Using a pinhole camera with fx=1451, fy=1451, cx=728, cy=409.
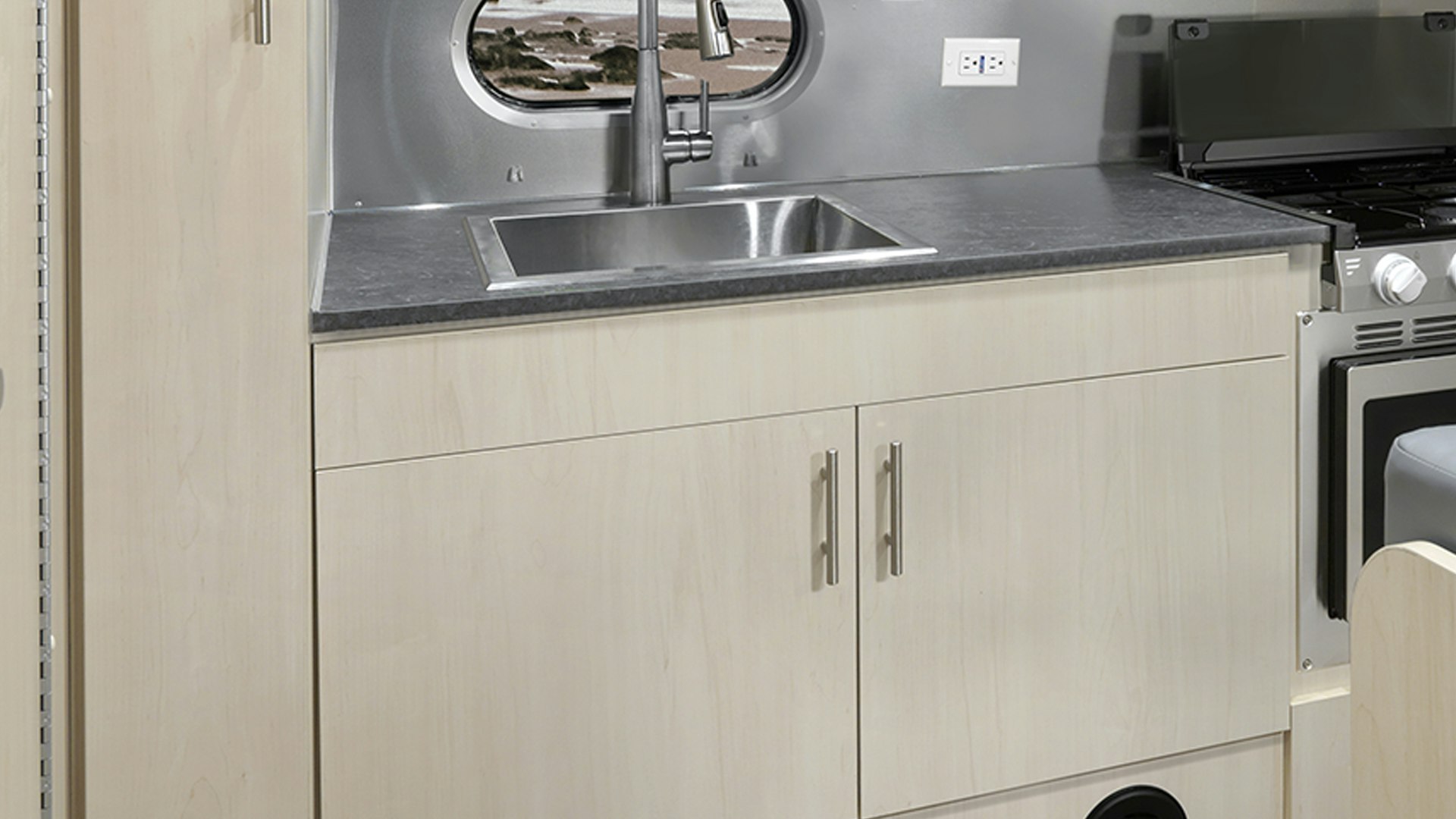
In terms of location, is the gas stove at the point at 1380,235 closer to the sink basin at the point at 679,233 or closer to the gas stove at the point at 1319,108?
the gas stove at the point at 1319,108

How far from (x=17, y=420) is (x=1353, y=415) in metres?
1.61

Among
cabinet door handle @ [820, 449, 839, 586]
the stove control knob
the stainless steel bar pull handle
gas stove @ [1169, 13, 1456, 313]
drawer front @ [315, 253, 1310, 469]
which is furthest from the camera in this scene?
gas stove @ [1169, 13, 1456, 313]

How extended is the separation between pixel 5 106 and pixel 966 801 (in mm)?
1428

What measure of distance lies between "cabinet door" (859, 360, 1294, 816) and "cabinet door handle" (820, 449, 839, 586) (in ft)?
0.13

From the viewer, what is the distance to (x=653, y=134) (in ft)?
7.00

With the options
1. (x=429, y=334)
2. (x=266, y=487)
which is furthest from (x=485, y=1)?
(x=266, y=487)

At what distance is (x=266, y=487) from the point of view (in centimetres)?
153

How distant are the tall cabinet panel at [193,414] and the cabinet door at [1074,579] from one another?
701mm

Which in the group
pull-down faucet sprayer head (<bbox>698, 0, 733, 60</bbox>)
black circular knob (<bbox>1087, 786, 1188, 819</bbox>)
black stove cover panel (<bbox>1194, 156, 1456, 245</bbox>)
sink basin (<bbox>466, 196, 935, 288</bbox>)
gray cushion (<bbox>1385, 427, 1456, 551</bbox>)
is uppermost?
pull-down faucet sprayer head (<bbox>698, 0, 733, 60</bbox>)

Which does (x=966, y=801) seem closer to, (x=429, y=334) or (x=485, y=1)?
(x=429, y=334)

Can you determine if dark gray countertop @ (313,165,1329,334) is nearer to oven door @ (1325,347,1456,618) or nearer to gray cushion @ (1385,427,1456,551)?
oven door @ (1325,347,1456,618)

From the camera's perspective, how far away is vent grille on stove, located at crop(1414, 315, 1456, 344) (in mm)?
1987

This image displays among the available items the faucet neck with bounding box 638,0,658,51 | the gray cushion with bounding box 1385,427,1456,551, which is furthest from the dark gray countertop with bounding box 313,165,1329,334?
the gray cushion with bounding box 1385,427,1456,551

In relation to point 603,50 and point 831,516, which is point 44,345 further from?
point 603,50
